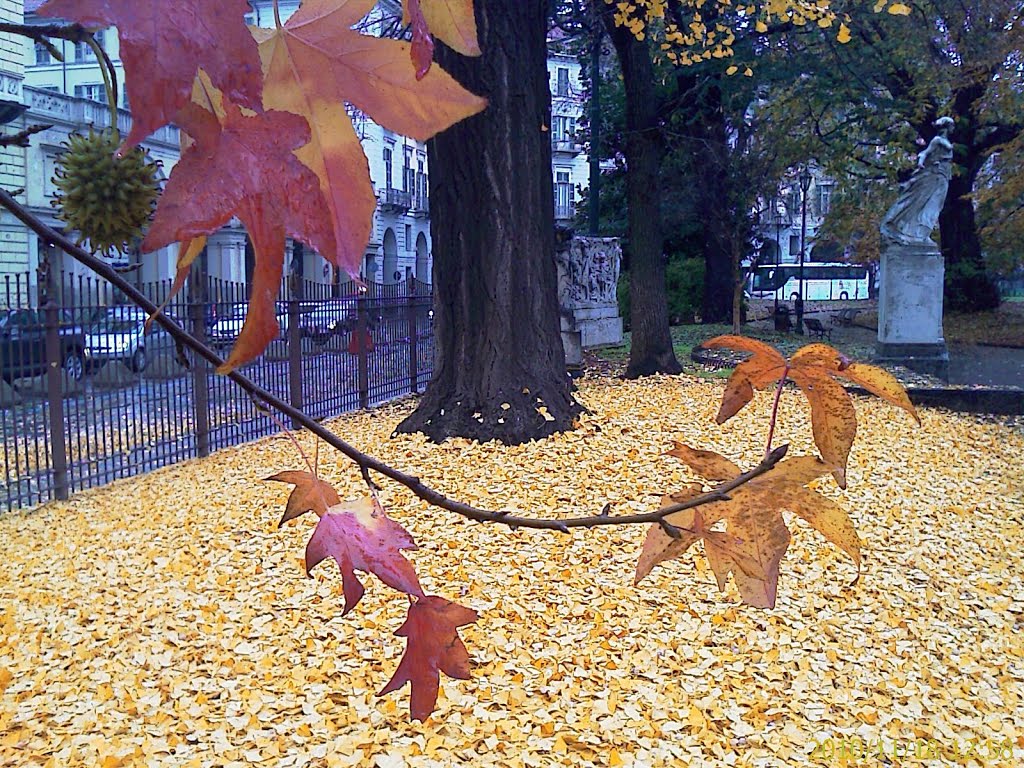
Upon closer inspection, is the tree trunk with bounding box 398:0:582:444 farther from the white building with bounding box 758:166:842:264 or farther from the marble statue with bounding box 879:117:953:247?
the white building with bounding box 758:166:842:264

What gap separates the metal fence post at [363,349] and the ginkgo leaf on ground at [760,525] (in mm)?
9096

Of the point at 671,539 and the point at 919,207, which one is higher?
the point at 919,207

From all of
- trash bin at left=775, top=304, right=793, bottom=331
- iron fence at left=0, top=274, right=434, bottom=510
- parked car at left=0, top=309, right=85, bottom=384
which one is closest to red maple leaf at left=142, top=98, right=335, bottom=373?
iron fence at left=0, top=274, right=434, bottom=510

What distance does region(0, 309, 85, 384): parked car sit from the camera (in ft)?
21.3

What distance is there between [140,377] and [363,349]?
272cm

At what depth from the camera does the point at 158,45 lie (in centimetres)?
35

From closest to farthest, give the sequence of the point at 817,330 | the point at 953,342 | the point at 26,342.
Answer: the point at 26,342 → the point at 953,342 → the point at 817,330

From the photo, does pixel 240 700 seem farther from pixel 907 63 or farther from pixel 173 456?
pixel 907 63

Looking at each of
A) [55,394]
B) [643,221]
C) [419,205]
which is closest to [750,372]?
[55,394]

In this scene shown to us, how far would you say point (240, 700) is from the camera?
3.78 meters

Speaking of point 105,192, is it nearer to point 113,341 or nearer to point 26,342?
point 26,342

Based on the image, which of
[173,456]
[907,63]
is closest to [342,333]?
[173,456]

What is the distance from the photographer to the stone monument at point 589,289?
13.9m

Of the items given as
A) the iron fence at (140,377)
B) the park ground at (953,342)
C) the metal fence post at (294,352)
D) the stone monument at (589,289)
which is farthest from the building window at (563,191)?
the metal fence post at (294,352)
